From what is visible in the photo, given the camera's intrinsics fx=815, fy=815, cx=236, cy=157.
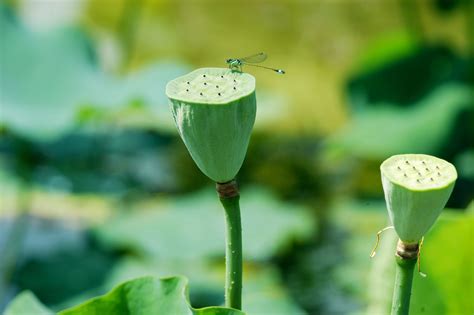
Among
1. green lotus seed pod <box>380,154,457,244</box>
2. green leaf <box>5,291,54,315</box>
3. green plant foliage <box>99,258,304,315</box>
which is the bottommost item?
green plant foliage <box>99,258,304,315</box>

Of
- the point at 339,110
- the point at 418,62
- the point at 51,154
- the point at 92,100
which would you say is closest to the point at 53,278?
the point at 92,100

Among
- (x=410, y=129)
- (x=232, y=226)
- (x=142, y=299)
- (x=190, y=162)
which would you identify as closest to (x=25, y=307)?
(x=142, y=299)

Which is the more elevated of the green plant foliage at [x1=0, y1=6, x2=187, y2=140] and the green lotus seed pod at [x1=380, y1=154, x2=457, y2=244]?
the green lotus seed pod at [x1=380, y1=154, x2=457, y2=244]

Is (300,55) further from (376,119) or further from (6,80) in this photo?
(6,80)

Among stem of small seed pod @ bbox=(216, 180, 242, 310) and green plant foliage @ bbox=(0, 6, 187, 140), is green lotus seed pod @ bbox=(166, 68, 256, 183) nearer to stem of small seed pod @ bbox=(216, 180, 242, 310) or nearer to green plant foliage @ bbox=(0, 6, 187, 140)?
stem of small seed pod @ bbox=(216, 180, 242, 310)

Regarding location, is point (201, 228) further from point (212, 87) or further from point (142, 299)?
point (212, 87)

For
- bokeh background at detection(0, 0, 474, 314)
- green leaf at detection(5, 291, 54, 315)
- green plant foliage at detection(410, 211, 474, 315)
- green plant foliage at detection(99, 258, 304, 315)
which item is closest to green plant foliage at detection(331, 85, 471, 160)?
bokeh background at detection(0, 0, 474, 314)

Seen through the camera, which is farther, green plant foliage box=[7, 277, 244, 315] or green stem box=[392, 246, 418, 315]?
green plant foliage box=[7, 277, 244, 315]
